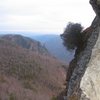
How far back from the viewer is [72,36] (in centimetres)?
2147

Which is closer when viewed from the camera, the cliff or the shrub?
the cliff

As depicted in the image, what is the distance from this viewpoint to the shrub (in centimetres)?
2136

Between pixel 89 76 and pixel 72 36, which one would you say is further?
pixel 72 36

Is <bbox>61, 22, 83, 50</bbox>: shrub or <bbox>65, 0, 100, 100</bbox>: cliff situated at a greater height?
<bbox>61, 22, 83, 50</bbox>: shrub

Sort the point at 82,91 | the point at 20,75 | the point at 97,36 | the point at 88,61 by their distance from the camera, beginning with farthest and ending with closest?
1. the point at 20,75
2. the point at 97,36
3. the point at 88,61
4. the point at 82,91

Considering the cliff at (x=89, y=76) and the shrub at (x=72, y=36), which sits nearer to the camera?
the cliff at (x=89, y=76)

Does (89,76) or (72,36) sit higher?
(72,36)

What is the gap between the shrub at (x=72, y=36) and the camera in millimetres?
21359

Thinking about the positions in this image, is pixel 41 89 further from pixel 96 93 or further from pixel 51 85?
pixel 96 93

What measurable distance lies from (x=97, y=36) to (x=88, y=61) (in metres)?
1.57

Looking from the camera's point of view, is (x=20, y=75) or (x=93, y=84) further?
(x=20, y=75)

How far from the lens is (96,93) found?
14.4 meters

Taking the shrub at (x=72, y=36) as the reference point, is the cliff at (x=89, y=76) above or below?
below

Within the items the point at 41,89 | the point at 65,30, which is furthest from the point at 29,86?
the point at 65,30
